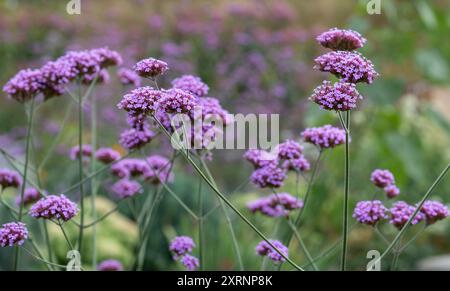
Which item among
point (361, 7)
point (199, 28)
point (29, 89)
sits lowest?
point (29, 89)

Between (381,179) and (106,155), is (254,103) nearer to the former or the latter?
(106,155)

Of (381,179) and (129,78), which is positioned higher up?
(129,78)

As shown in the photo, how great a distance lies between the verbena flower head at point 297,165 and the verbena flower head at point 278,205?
0.21 feet

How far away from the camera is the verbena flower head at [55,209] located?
1152mm

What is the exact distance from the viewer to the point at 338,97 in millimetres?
1069

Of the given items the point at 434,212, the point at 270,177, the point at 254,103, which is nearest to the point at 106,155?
the point at 270,177

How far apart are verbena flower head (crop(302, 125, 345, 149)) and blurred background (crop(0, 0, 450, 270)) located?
125cm

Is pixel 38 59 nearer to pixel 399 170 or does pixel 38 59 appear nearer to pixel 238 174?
pixel 238 174

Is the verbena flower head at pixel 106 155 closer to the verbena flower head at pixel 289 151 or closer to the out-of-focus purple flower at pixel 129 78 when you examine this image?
the out-of-focus purple flower at pixel 129 78

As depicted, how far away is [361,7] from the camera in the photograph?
140 inches

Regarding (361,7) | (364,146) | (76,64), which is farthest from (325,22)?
(76,64)

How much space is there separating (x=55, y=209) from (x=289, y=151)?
1.60 feet

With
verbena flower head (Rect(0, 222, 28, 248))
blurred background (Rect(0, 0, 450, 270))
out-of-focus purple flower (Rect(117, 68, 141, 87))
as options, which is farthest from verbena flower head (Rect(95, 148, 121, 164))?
blurred background (Rect(0, 0, 450, 270))
